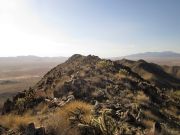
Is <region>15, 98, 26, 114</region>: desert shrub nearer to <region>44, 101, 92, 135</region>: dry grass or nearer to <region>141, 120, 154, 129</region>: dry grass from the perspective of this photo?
<region>44, 101, 92, 135</region>: dry grass

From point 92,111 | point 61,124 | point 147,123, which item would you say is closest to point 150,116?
point 147,123

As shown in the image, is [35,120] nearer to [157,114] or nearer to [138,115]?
[138,115]

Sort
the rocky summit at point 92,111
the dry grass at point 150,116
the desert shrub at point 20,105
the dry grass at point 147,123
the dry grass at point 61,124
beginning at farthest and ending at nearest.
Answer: the desert shrub at point 20,105 < the dry grass at point 150,116 < the dry grass at point 147,123 < the rocky summit at point 92,111 < the dry grass at point 61,124

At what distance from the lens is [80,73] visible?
758 inches

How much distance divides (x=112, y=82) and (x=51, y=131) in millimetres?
9057

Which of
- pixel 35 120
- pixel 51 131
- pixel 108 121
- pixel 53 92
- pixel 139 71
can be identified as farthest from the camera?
pixel 139 71

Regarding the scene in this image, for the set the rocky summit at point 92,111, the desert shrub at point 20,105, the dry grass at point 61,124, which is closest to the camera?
the dry grass at point 61,124

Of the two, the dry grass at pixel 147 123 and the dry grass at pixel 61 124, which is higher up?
the dry grass at pixel 61 124

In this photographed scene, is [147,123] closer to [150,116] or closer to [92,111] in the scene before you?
[150,116]

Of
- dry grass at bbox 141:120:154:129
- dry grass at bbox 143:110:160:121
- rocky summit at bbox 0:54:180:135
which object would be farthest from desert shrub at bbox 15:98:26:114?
dry grass at bbox 141:120:154:129

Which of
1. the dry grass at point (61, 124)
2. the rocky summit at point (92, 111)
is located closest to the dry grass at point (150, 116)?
the rocky summit at point (92, 111)

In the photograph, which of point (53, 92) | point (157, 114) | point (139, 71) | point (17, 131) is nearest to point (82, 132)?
point (17, 131)

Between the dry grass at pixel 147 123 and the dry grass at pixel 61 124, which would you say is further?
the dry grass at pixel 147 123

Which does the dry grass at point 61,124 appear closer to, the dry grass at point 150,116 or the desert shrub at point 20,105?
the dry grass at point 150,116
